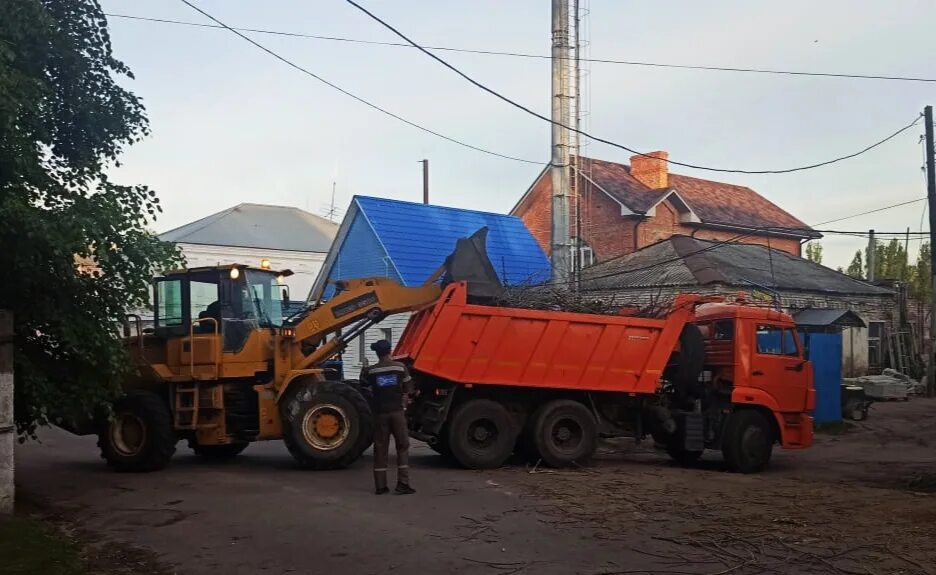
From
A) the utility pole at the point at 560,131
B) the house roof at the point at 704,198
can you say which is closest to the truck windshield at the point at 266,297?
the utility pole at the point at 560,131

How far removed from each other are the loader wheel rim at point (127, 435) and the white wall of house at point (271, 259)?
29.6m

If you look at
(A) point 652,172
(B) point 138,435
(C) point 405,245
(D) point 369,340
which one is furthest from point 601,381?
(A) point 652,172

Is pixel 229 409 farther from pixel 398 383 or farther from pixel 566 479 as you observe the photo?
pixel 566 479

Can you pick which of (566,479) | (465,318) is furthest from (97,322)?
(566,479)

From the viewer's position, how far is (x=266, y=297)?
47.2 feet

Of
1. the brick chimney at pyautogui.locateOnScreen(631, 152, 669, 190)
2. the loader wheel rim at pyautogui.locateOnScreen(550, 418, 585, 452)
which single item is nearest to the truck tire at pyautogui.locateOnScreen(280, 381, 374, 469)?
the loader wheel rim at pyautogui.locateOnScreen(550, 418, 585, 452)

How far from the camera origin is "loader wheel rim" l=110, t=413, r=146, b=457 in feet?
42.8

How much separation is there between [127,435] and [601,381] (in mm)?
7092

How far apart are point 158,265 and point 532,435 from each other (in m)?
6.12

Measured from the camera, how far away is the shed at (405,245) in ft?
89.8

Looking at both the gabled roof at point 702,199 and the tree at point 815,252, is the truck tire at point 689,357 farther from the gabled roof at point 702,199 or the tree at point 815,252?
the tree at point 815,252

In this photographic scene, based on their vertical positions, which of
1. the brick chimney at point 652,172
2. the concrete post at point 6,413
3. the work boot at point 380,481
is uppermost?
the brick chimney at point 652,172

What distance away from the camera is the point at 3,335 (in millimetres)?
9172

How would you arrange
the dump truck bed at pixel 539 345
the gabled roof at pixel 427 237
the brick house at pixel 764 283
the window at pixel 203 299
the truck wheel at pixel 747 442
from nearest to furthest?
the dump truck bed at pixel 539 345
the window at pixel 203 299
the truck wheel at pixel 747 442
the brick house at pixel 764 283
the gabled roof at pixel 427 237
